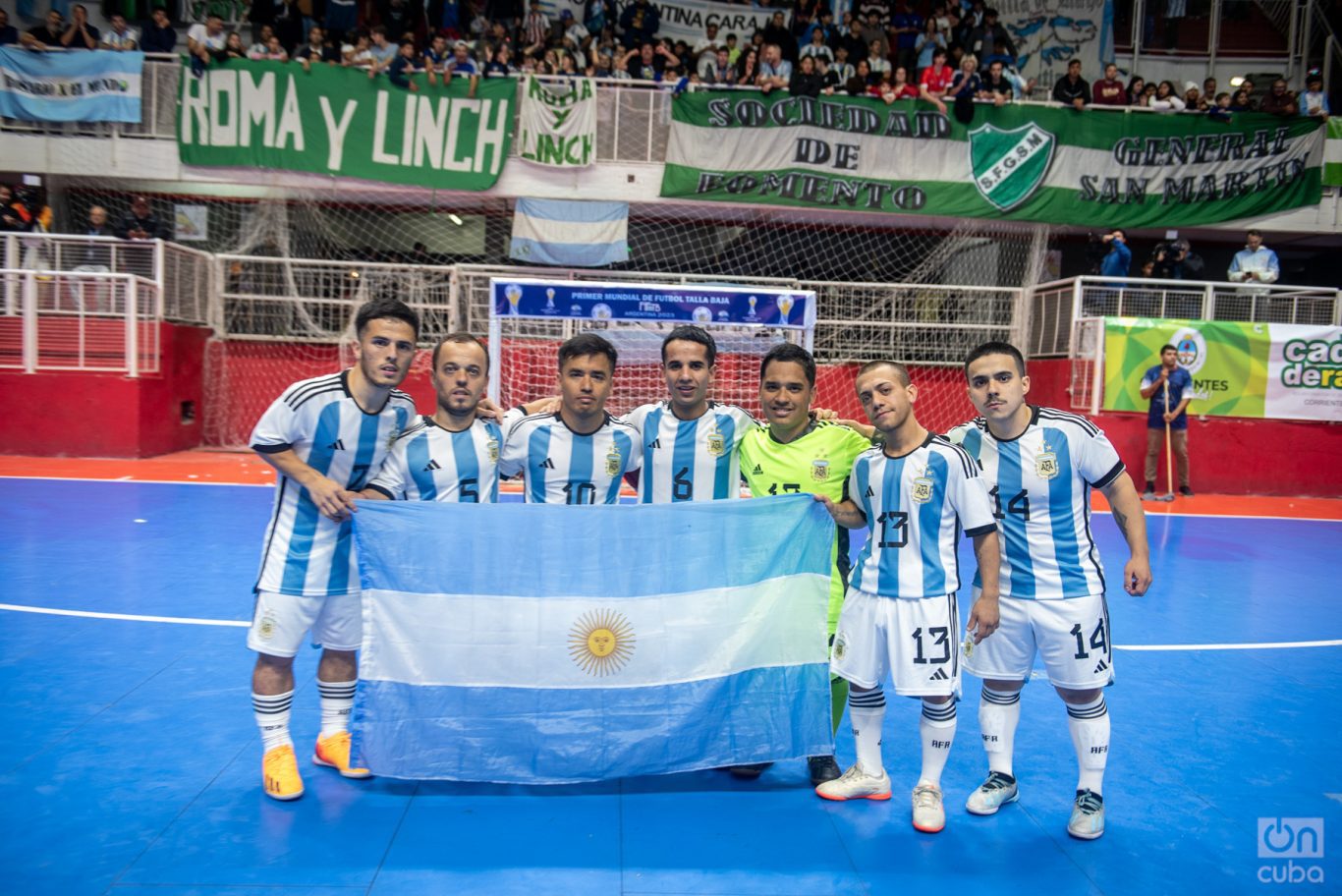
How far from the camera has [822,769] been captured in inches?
158

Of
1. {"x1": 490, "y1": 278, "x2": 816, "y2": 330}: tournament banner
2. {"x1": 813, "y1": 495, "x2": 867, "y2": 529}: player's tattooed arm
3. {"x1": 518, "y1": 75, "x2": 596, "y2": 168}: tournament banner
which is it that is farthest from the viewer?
{"x1": 518, "y1": 75, "x2": 596, "y2": 168}: tournament banner

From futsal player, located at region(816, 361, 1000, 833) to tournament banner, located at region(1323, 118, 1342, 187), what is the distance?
18.0 metres

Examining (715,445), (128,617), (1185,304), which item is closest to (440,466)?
(715,445)

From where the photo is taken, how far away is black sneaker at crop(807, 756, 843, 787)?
399 centimetres

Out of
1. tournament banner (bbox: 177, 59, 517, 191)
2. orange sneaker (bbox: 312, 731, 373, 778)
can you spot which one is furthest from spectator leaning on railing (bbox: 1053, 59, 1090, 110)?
orange sneaker (bbox: 312, 731, 373, 778)

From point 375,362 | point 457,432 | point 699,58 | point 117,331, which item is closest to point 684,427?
point 457,432

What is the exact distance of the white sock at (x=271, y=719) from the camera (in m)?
3.77

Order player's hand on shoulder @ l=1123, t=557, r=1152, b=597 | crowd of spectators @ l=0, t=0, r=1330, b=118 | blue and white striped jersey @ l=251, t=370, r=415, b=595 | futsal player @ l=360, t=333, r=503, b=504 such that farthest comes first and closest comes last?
crowd of spectators @ l=0, t=0, r=1330, b=118
futsal player @ l=360, t=333, r=503, b=504
blue and white striped jersey @ l=251, t=370, r=415, b=595
player's hand on shoulder @ l=1123, t=557, r=1152, b=597

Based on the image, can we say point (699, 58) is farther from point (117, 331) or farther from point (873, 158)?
point (117, 331)

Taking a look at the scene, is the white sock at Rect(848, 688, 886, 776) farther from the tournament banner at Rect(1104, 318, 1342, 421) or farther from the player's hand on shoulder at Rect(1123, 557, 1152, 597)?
the tournament banner at Rect(1104, 318, 1342, 421)

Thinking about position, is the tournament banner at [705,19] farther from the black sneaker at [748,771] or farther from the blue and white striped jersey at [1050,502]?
the black sneaker at [748,771]

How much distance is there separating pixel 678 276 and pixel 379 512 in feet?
36.5

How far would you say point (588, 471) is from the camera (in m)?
4.26

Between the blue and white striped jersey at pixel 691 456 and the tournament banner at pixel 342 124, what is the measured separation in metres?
12.8
